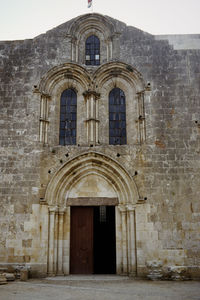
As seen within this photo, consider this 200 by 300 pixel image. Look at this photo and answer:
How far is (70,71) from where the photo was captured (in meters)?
12.2

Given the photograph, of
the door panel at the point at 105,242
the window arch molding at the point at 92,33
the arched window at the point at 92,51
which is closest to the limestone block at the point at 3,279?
the door panel at the point at 105,242

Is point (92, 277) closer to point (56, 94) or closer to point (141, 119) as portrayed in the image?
point (141, 119)

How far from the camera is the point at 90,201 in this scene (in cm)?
1123

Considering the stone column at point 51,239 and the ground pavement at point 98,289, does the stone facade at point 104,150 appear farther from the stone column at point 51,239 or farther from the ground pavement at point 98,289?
the ground pavement at point 98,289

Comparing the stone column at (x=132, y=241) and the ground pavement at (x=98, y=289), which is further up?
the stone column at (x=132, y=241)

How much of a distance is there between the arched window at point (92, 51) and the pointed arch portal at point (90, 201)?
13.0 ft

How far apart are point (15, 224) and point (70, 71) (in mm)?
6120

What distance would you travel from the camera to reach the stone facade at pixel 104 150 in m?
10.5

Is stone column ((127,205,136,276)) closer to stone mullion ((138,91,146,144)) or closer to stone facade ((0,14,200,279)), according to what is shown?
stone facade ((0,14,200,279))

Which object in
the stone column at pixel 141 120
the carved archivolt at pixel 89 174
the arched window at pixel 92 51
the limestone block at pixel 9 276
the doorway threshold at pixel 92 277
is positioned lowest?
the doorway threshold at pixel 92 277

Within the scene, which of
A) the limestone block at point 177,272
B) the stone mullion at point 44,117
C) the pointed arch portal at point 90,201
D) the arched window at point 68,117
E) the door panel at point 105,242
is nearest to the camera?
the limestone block at point 177,272

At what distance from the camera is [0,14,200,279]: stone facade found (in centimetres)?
1049

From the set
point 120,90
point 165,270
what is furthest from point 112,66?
point 165,270

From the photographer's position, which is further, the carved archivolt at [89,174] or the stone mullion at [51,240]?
the carved archivolt at [89,174]
